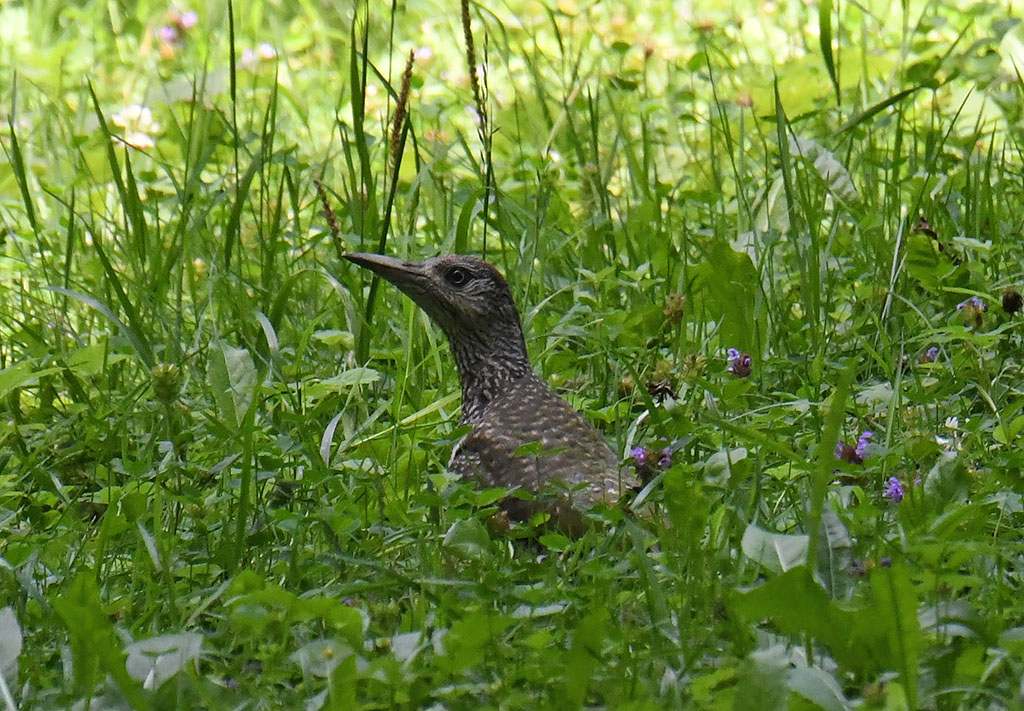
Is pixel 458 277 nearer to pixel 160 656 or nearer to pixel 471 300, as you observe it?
pixel 471 300

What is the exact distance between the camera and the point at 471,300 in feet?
18.0

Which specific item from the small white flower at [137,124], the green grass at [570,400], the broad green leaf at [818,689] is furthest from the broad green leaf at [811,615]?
the small white flower at [137,124]

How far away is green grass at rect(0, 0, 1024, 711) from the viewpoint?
3012 millimetres

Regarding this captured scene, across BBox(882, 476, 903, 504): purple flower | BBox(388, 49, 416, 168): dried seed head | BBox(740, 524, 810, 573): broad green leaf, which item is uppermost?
BBox(388, 49, 416, 168): dried seed head

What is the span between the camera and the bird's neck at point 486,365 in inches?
210

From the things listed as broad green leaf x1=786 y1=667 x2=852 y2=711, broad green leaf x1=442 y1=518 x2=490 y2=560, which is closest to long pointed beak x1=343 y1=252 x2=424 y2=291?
broad green leaf x1=442 y1=518 x2=490 y2=560

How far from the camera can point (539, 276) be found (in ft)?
19.6

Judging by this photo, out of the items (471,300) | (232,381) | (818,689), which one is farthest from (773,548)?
(471,300)

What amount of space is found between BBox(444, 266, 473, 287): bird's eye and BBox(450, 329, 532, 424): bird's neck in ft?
0.56

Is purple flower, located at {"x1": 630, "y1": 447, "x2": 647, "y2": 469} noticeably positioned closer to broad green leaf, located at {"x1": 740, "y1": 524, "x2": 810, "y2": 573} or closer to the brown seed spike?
broad green leaf, located at {"x1": 740, "y1": 524, "x2": 810, "y2": 573}

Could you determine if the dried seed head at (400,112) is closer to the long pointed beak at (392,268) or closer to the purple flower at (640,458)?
the long pointed beak at (392,268)

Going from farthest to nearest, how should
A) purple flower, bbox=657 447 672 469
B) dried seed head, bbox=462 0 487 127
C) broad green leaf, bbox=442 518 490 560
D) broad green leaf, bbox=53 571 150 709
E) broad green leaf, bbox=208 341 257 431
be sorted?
dried seed head, bbox=462 0 487 127, broad green leaf, bbox=208 341 257 431, purple flower, bbox=657 447 672 469, broad green leaf, bbox=442 518 490 560, broad green leaf, bbox=53 571 150 709

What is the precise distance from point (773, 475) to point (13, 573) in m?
1.84

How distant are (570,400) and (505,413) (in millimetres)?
575
